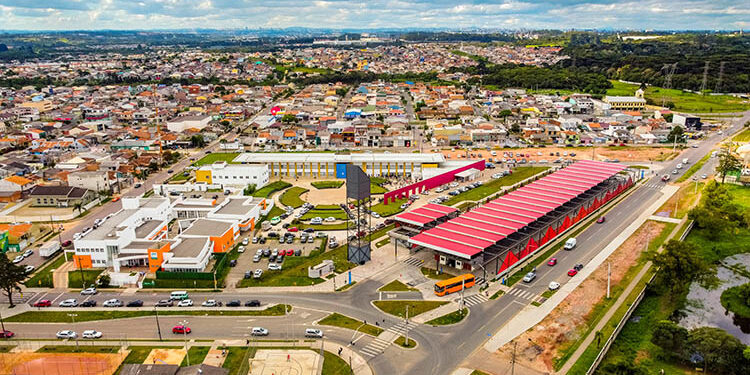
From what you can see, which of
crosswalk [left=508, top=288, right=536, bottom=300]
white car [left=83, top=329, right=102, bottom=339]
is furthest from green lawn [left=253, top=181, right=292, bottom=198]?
crosswalk [left=508, top=288, right=536, bottom=300]

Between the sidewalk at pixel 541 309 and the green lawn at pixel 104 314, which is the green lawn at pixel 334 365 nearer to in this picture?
the green lawn at pixel 104 314

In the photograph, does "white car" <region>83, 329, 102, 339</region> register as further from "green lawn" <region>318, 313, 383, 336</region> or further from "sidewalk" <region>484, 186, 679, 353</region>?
"sidewalk" <region>484, 186, 679, 353</region>

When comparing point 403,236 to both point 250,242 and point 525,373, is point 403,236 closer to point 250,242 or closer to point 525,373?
point 250,242

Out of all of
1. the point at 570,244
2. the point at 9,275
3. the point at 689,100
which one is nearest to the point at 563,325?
the point at 570,244

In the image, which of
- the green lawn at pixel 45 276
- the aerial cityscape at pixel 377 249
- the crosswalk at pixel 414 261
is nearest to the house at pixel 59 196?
the aerial cityscape at pixel 377 249

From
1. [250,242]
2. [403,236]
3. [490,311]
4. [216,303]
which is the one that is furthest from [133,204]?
[490,311]

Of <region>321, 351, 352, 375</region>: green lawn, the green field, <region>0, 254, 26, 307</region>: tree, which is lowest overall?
<region>321, 351, 352, 375</region>: green lawn

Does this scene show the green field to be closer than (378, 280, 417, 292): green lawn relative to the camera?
No
